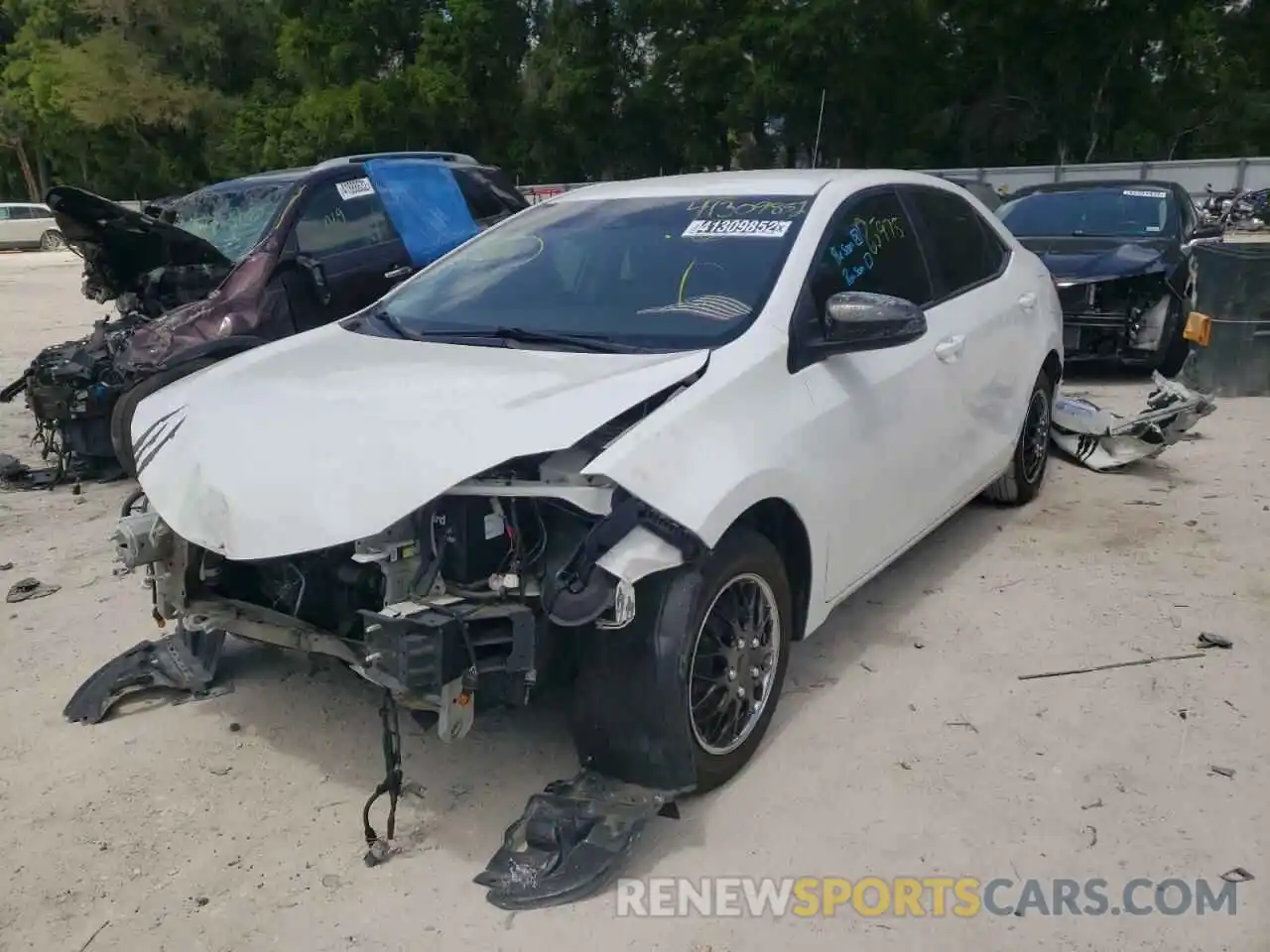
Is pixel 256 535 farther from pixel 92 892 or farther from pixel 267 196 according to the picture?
pixel 267 196

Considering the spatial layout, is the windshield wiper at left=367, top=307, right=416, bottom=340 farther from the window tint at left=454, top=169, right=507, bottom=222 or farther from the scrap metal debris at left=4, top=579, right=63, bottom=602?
the window tint at left=454, top=169, right=507, bottom=222

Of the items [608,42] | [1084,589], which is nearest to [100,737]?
[1084,589]

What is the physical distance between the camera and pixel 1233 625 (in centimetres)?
452

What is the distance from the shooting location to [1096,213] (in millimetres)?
9836

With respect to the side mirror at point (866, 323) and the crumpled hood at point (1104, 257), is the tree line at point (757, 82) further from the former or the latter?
the side mirror at point (866, 323)

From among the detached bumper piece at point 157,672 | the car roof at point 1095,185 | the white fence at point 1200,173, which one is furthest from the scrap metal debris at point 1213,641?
the white fence at point 1200,173

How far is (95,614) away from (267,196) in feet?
13.2

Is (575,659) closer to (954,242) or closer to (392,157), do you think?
(954,242)

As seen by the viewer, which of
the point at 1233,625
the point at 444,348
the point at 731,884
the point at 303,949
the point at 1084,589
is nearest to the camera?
the point at 303,949

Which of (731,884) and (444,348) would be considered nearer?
(731,884)

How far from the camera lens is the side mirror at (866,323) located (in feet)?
12.1

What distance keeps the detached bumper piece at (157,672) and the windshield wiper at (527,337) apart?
1411mm

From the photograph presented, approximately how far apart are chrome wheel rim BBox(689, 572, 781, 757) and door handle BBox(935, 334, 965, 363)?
152cm

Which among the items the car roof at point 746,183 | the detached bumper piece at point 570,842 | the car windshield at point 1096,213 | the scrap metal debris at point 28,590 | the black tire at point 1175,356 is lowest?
the black tire at point 1175,356
